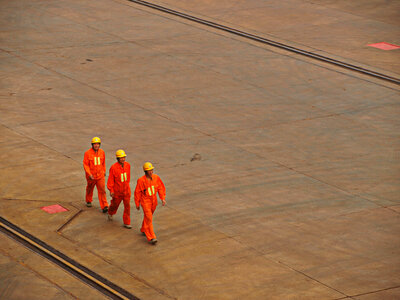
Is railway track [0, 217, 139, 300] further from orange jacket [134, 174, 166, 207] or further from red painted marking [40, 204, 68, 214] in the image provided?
orange jacket [134, 174, 166, 207]

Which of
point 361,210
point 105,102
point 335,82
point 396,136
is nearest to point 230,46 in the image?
point 335,82

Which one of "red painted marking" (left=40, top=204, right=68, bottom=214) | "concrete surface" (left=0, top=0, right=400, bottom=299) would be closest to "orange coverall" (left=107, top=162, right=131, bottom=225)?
"concrete surface" (left=0, top=0, right=400, bottom=299)

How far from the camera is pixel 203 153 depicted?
20406 mm

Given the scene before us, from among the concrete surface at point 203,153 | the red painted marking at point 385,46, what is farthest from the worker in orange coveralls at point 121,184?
the red painted marking at point 385,46

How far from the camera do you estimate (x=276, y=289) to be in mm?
13945

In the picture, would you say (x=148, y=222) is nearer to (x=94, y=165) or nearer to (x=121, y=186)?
(x=121, y=186)

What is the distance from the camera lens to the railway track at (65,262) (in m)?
13.8

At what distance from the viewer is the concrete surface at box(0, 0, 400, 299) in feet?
47.8

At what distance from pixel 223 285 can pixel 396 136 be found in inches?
396

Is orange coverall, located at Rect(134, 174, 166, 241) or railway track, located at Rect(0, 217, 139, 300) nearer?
railway track, located at Rect(0, 217, 139, 300)

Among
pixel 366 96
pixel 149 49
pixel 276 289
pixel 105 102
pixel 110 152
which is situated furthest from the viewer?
pixel 149 49

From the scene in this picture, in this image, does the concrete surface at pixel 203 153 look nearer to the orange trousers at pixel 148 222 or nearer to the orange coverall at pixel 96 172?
the orange trousers at pixel 148 222

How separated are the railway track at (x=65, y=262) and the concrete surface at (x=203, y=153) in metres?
0.18

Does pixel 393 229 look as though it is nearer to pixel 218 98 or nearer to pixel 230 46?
pixel 218 98
